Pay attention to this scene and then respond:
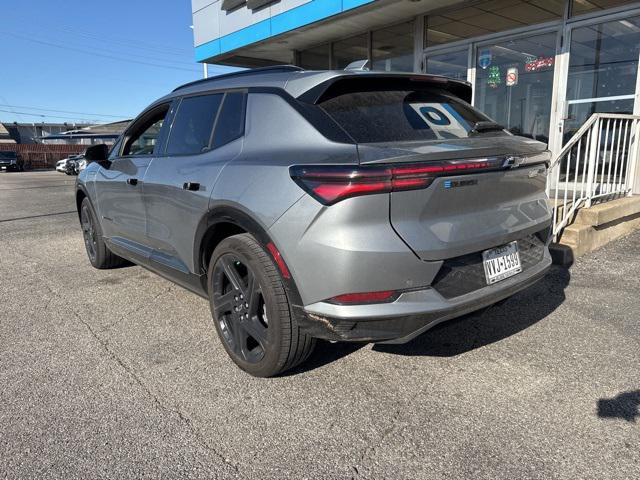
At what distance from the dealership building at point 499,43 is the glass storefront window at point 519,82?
17mm

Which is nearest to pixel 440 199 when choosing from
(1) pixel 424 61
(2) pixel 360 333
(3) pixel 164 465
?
(2) pixel 360 333

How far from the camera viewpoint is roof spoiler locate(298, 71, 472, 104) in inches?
102

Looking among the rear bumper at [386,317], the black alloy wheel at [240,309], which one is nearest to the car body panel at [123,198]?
the black alloy wheel at [240,309]

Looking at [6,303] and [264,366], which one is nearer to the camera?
[264,366]

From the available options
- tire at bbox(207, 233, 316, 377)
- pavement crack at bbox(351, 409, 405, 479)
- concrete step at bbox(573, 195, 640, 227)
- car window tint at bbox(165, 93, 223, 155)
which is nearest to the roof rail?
car window tint at bbox(165, 93, 223, 155)

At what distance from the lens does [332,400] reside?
2551mm

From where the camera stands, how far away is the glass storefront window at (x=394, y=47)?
1010 cm

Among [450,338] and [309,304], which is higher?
[309,304]

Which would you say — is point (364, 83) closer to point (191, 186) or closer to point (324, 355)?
point (191, 186)

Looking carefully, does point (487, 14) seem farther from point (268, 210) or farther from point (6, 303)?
point (6, 303)

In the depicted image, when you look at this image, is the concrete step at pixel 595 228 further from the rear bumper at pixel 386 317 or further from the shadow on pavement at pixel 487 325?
the rear bumper at pixel 386 317

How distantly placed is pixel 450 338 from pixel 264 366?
136cm

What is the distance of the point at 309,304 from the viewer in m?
2.34

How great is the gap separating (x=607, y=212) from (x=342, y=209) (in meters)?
4.29
